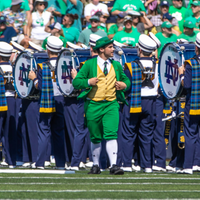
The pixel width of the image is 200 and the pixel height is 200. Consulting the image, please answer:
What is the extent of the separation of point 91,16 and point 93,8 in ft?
1.23

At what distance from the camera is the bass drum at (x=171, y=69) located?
29.6ft

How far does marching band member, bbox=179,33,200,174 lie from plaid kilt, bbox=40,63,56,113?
2.17 metres

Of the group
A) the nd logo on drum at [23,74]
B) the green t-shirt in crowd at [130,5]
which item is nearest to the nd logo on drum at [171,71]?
the nd logo on drum at [23,74]

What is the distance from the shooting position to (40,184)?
715 cm

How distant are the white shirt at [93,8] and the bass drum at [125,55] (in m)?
6.19

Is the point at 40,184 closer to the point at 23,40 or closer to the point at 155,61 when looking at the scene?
the point at 155,61

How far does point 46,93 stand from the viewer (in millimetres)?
9719

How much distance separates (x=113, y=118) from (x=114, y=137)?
269mm

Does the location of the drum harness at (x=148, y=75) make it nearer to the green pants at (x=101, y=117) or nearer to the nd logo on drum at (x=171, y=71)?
the nd logo on drum at (x=171, y=71)

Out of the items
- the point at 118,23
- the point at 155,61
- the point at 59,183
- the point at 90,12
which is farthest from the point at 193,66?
the point at 90,12

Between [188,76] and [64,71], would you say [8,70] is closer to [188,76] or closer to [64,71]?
[64,71]

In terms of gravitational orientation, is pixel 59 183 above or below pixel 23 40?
below

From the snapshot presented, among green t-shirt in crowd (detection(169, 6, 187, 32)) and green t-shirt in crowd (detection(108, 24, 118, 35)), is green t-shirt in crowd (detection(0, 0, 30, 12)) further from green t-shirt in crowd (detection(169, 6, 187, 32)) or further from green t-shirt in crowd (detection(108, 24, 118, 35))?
green t-shirt in crowd (detection(169, 6, 187, 32))

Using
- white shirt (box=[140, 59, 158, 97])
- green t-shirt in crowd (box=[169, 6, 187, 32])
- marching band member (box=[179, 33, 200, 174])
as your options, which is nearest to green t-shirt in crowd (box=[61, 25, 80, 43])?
green t-shirt in crowd (box=[169, 6, 187, 32])
